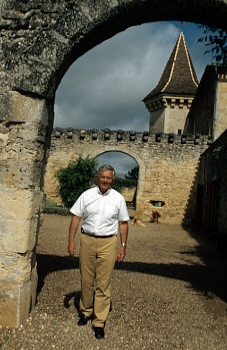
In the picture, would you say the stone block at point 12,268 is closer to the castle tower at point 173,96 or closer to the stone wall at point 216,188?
the stone wall at point 216,188

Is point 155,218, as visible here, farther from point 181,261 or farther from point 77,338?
point 77,338

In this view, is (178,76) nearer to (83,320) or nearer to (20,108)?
(20,108)

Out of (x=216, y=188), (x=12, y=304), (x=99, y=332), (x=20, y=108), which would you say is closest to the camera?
(x=99, y=332)

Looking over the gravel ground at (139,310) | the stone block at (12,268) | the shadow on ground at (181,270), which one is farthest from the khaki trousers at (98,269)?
the shadow on ground at (181,270)

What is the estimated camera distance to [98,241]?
11.7 ft

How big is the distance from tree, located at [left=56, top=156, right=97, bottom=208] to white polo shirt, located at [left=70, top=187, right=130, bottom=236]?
14.4 meters

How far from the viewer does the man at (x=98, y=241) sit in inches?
140

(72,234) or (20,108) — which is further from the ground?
(20,108)

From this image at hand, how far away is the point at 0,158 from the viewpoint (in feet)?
12.0

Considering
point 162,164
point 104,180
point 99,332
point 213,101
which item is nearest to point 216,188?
point 162,164

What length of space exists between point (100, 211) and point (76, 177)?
48.1 feet

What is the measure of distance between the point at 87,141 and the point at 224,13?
50.1ft

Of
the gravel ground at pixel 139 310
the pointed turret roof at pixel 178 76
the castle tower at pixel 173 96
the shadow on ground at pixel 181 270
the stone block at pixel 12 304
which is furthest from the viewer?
the pointed turret roof at pixel 178 76

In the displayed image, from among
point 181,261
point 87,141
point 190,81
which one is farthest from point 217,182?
point 190,81
